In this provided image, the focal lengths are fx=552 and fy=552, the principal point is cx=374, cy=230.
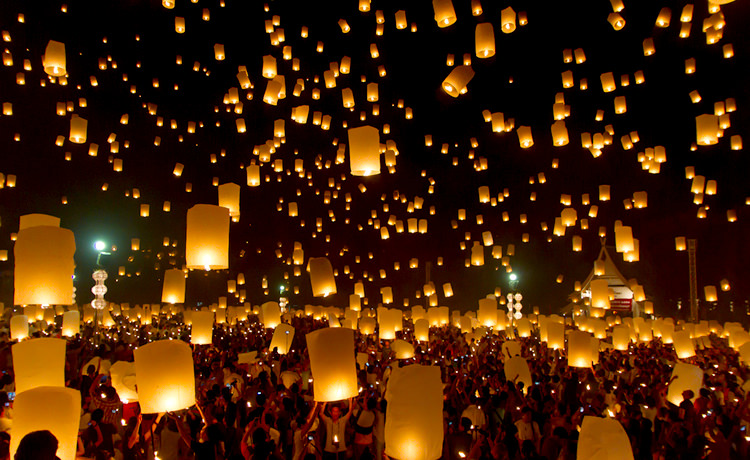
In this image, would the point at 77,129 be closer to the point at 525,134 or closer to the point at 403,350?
the point at 403,350

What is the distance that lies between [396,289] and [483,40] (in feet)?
56.2

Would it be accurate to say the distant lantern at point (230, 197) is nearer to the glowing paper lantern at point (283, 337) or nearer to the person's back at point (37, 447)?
the glowing paper lantern at point (283, 337)

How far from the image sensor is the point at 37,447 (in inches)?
103

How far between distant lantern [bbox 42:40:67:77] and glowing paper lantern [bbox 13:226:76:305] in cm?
517

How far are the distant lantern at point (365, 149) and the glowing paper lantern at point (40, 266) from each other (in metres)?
3.12

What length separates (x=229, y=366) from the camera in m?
7.91

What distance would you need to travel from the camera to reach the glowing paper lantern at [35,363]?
4.76 m

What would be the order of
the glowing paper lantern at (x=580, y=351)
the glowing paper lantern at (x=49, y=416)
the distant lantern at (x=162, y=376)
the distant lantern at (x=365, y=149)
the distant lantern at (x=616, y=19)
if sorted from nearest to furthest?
the glowing paper lantern at (x=49, y=416)
the distant lantern at (x=162, y=376)
the distant lantern at (x=365, y=149)
the glowing paper lantern at (x=580, y=351)
the distant lantern at (x=616, y=19)

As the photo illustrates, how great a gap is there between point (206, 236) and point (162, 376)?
1410 mm

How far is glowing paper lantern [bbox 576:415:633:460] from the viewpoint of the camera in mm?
3038

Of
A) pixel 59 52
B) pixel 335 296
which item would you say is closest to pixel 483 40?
pixel 59 52

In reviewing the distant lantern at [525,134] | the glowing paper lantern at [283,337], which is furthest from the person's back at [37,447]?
the distant lantern at [525,134]

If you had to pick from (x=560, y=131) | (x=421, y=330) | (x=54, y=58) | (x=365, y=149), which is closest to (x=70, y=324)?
(x=54, y=58)

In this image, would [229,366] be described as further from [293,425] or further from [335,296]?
[335,296]
